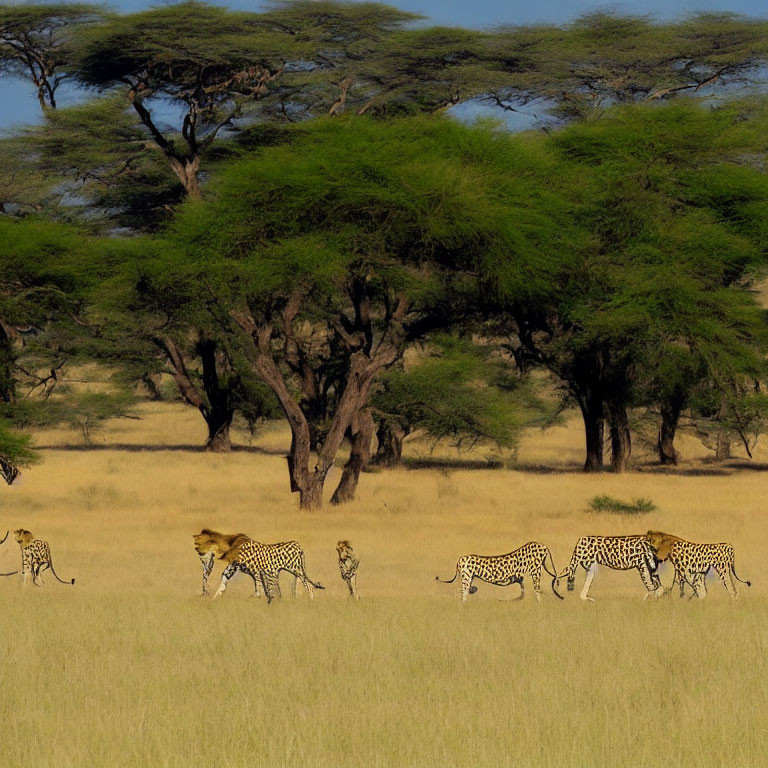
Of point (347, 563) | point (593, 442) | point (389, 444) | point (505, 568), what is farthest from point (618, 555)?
point (389, 444)

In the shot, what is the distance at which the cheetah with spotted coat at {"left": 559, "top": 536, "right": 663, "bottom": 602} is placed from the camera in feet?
43.2

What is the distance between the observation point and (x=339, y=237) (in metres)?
25.0

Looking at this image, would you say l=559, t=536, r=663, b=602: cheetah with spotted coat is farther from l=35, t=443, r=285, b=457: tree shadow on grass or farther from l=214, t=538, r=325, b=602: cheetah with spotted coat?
l=35, t=443, r=285, b=457: tree shadow on grass

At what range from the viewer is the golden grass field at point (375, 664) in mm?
7578

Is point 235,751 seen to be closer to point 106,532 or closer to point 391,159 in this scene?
point 106,532

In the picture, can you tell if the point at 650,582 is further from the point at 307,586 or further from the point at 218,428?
the point at 218,428

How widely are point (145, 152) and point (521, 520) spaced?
62.8 feet

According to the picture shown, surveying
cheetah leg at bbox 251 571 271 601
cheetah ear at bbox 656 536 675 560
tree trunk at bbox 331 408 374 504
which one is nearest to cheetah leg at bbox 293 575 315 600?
cheetah leg at bbox 251 571 271 601

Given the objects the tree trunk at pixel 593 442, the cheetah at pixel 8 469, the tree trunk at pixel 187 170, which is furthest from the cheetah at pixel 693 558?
the tree trunk at pixel 593 442

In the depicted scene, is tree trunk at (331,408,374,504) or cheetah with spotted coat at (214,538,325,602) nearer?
cheetah with spotted coat at (214,538,325,602)

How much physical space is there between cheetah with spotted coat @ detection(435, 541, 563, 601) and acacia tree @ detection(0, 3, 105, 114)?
30638 mm

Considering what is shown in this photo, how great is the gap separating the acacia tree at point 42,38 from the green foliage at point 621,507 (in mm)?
22358

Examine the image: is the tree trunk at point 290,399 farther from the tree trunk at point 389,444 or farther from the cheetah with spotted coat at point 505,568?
the tree trunk at point 389,444

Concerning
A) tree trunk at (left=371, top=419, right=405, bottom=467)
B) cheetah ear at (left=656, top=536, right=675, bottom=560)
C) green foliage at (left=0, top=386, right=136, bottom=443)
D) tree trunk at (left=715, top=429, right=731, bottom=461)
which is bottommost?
green foliage at (left=0, top=386, right=136, bottom=443)
